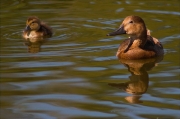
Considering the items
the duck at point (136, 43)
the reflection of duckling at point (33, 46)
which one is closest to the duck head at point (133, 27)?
the duck at point (136, 43)

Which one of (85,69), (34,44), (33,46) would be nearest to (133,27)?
(85,69)

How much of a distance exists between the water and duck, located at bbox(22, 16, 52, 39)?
16 cm

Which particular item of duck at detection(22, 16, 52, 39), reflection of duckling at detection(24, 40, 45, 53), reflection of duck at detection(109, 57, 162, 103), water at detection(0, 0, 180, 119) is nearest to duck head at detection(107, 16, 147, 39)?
water at detection(0, 0, 180, 119)

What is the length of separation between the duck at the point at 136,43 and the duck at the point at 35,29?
6.87 ft

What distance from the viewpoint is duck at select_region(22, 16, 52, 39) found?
1162cm

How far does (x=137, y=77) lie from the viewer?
859cm

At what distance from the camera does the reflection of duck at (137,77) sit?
773 centimetres

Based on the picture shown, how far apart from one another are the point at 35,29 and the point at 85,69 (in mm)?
3085

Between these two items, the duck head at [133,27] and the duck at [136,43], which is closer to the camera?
the duck at [136,43]

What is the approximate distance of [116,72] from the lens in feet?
28.9

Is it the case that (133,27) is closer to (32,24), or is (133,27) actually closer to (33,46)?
(33,46)

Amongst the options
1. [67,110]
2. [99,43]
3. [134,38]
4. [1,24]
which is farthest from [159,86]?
[1,24]

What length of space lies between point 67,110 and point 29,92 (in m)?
0.92

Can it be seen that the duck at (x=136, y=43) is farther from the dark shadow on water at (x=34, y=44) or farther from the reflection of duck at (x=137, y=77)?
the dark shadow on water at (x=34, y=44)
